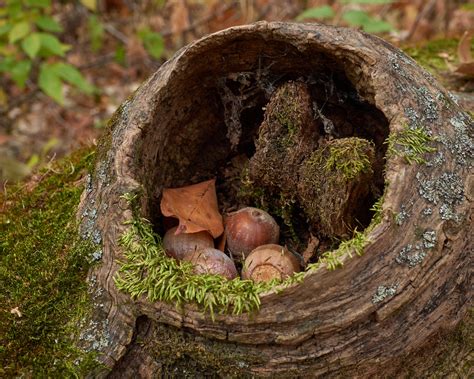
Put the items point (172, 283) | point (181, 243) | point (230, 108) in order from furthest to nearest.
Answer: point (230, 108), point (181, 243), point (172, 283)

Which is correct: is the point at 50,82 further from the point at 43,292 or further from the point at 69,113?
the point at 43,292

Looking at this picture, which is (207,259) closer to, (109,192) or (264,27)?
(109,192)

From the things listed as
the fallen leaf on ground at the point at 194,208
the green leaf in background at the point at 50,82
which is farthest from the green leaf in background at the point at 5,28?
the fallen leaf on ground at the point at 194,208

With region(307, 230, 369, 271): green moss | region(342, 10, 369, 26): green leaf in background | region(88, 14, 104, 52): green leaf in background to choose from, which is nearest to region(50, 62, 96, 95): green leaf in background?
region(88, 14, 104, 52): green leaf in background

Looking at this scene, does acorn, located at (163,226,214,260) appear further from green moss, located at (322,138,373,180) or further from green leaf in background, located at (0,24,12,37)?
green leaf in background, located at (0,24,12,37)

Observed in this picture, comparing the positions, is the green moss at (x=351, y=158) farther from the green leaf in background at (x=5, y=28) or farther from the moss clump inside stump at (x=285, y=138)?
the green leaf in background at (x=5, y=28)

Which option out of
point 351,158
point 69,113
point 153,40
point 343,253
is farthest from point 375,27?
point 69,113

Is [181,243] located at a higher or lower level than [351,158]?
lower

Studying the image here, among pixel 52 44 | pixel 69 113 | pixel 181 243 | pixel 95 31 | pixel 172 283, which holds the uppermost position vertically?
pixel 52 44

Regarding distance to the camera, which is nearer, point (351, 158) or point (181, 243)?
point (351, 158)
